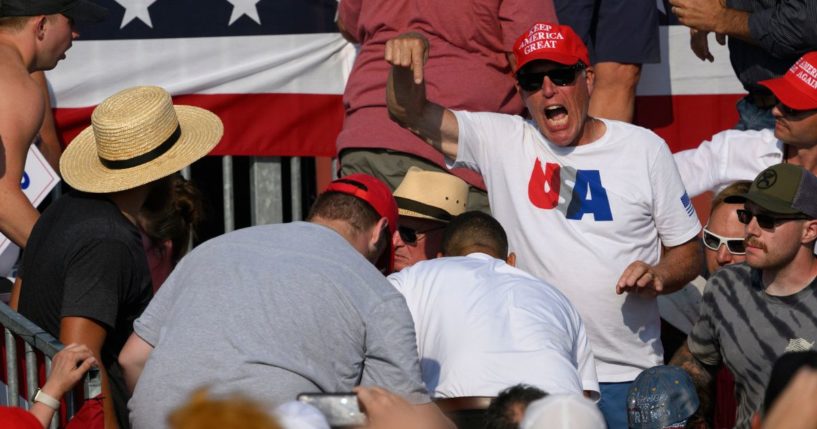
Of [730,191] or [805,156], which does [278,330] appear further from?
[805,156]

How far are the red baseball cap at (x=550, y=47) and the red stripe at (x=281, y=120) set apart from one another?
196cm

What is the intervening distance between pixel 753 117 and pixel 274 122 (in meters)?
2.37

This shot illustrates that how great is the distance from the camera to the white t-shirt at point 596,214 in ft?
18.0

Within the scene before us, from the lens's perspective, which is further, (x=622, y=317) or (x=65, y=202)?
(x=622, y=317)

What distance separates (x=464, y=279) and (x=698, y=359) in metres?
1.06

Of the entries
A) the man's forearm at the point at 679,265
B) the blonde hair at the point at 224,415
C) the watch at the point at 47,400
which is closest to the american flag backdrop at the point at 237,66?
the man's forearm at the point at 679,265

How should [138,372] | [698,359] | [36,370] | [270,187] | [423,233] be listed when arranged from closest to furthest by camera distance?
[138,372] → [36,370] → [698,359] → [423,233] → [270,187]

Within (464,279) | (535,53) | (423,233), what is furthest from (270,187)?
(464,279)

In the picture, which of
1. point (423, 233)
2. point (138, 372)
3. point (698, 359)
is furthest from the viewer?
point (423, 233)

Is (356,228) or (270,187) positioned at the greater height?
(356,228)

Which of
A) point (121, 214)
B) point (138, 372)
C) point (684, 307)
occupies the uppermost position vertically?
point (121, 214)

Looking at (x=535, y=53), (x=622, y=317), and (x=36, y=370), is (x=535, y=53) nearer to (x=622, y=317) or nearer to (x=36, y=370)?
(x=622, y=317)

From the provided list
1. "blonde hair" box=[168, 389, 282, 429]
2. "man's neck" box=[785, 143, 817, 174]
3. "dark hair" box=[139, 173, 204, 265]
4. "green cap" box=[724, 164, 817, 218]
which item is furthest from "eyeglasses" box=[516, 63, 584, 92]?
"blonde hair" box=[168, 389, 282, 429]

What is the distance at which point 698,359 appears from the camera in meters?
5.31
